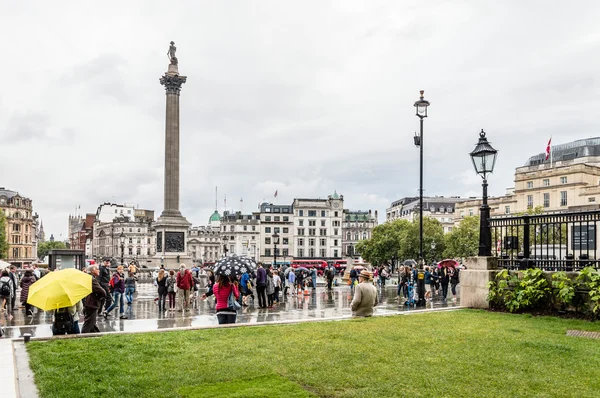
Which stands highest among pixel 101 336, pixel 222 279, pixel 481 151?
pixel 481 151

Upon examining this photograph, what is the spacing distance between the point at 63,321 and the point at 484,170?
1254cm

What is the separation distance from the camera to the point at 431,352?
9.60 meters

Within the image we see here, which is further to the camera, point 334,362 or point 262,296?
point 262,296

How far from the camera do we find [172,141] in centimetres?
5356

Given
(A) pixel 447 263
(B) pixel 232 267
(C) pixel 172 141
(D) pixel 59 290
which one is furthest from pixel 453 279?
(C) pixel 172 141

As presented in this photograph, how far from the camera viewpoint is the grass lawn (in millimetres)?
7438

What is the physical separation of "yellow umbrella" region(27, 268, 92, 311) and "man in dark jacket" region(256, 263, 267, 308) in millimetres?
12116

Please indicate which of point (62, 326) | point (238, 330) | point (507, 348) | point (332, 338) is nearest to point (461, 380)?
point (507, 348)

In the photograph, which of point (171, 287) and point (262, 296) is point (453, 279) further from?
point (171, 287)

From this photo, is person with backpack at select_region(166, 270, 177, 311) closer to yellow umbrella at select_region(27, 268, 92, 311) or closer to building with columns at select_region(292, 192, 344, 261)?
yellow umbrella at select_region(27, 268, 92, 311)

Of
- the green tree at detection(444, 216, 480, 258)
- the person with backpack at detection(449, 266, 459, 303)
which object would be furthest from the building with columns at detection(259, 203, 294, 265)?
the person with backpack at detection(449, 266, 459, 303)

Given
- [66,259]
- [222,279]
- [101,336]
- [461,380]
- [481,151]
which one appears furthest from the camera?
[66,259]

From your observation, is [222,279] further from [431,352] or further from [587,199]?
[587,199]

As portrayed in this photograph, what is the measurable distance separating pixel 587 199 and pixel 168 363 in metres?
82.9
